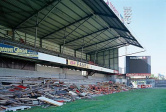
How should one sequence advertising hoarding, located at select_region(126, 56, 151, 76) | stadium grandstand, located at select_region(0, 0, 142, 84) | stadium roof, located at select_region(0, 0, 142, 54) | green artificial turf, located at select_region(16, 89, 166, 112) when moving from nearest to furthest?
green artificial turf, located at select_region(16, 89, 166, 112) < stadium grandstand, located at select_region(0, 0, 142, 84) < stadium roof, located at select_region(0, 0, 142, 54) < advertising hoarding, located at select_region(126, 56, 151, 76)

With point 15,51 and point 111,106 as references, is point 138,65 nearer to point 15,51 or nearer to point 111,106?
point 111,106

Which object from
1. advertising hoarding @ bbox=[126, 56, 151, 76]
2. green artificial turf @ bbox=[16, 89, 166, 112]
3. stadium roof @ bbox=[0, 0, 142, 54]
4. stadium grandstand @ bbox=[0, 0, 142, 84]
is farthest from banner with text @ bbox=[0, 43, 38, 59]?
advertising hoarding @ bbox=[126, 56, 151, 76]

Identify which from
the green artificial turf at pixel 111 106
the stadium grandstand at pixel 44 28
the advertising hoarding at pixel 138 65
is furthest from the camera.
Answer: the advertising hoarding at pixel 138 65

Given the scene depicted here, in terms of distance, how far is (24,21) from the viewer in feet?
63.7

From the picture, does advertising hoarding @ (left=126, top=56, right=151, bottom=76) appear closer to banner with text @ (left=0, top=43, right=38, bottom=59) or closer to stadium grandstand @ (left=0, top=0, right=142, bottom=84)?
stadium grandstand @ (left=0, top=0, right=142, bottom=84)

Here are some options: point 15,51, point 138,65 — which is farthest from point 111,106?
point 138,65

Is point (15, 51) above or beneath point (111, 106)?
above

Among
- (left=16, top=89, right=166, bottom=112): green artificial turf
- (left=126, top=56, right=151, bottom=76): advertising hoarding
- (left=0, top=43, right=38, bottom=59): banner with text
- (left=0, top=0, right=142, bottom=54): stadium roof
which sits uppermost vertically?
(left=0, top=0, right=142, bottom=54): stadium roof

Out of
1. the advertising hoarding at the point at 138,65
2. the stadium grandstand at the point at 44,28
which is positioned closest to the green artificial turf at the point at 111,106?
the stadium grandstand at the point at 44,28

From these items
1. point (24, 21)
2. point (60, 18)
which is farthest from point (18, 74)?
point (60, 18)

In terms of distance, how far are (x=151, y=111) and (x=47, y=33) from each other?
20683 mm

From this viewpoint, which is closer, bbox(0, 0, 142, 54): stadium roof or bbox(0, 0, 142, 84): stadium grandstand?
bbox(0, 0, 142, 84): stadium grandstand

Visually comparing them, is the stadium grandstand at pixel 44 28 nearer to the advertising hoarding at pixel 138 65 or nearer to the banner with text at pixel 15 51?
the banner with text at pixel 15 51

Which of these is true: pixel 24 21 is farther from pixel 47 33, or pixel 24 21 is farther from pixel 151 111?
pixel 151 111
